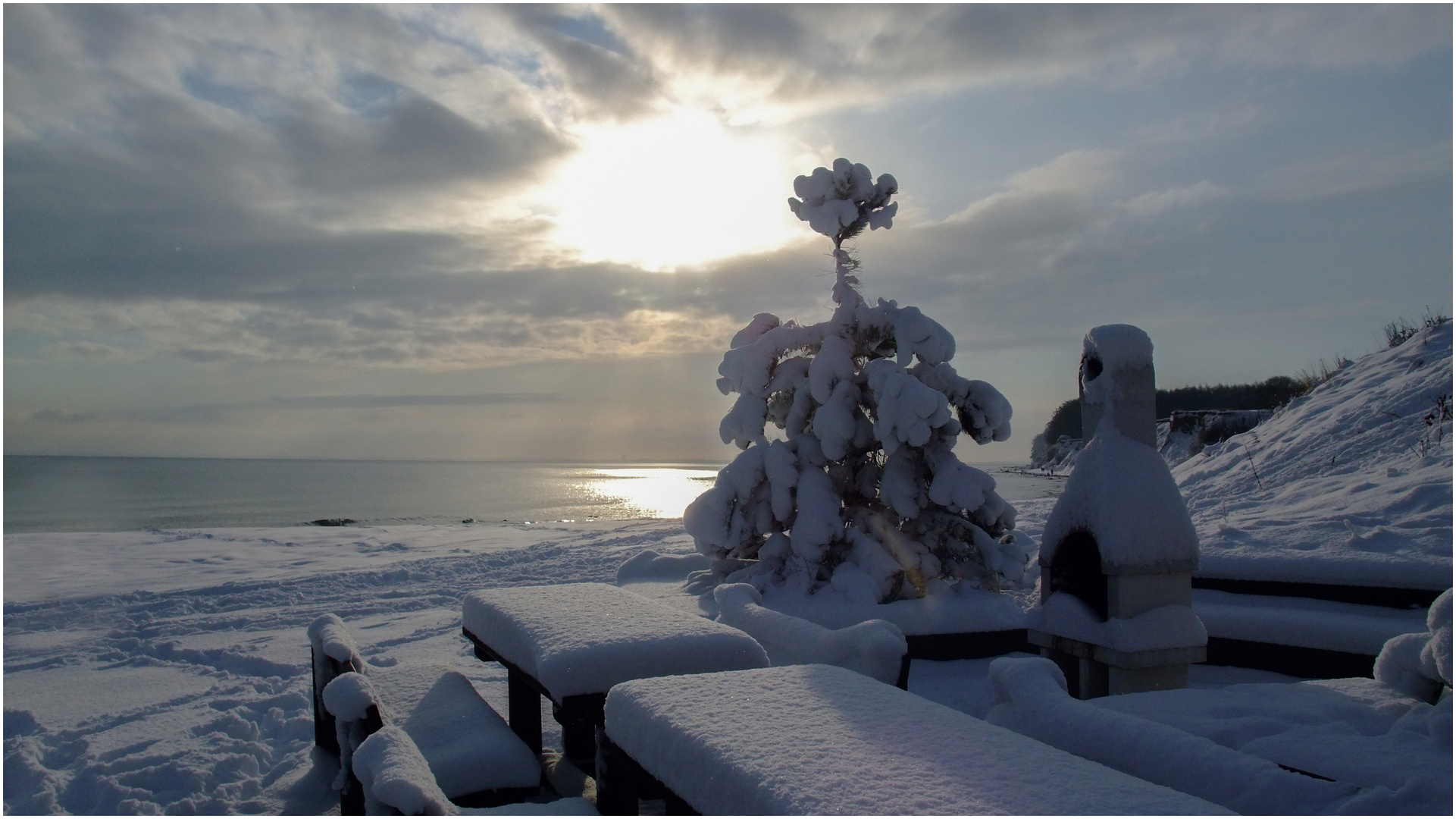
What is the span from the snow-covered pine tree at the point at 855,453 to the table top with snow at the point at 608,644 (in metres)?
3.39

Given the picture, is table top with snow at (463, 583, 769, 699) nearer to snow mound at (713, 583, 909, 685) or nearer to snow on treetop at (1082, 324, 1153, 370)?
snow mound at (713, 583, 909, 685)

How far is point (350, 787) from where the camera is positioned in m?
4.14

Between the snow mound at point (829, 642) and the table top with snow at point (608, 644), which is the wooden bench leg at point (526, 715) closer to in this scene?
the table top with snow at point (608, 644)

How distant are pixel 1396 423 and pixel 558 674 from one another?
11.7 metres

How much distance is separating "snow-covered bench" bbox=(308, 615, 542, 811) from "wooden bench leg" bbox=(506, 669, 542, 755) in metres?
0.26

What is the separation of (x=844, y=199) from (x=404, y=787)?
289 inches

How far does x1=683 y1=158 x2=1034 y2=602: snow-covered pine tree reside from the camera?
808 cm

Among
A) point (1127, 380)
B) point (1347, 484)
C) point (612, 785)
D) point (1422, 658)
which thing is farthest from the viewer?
point (1347, 484)

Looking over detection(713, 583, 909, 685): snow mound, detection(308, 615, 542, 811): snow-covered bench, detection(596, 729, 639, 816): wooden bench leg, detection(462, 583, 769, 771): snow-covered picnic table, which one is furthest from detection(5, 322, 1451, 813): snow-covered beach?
detection(596, 729, 639, 816): wooden bench leg

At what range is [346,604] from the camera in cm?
1002

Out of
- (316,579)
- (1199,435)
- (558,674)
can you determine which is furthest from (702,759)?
(1199,435)

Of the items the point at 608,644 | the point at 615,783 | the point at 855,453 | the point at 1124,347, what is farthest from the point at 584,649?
the point at 855,453

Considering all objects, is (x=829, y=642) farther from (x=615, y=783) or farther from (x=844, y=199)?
(x=844, y=199)

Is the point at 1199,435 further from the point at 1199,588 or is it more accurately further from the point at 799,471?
the point at 799,471
